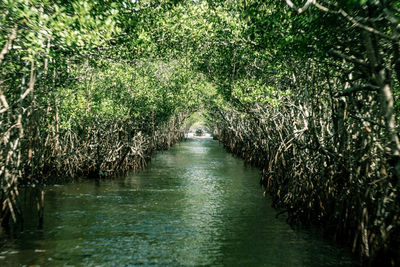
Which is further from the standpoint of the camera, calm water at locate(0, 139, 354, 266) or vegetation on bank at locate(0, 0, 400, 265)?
calm water at locate(0, 139, 354, 266)

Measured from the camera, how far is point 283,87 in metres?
14.8

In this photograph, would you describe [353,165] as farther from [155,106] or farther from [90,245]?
[155,106]

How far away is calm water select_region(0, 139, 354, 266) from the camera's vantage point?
6.07 m

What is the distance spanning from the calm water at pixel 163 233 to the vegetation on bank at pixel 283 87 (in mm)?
662

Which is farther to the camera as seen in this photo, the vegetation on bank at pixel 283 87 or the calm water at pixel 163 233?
the calm water at pixel 163 233

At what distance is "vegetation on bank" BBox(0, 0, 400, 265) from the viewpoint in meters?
4.93

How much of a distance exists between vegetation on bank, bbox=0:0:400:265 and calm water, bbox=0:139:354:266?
2.17 ft

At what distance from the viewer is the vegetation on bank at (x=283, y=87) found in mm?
4934

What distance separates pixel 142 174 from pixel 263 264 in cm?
1114

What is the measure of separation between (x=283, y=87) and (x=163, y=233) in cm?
934

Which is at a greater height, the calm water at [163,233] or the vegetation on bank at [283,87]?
the vegetation on bank at [283,87]

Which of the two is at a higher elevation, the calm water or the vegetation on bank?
the vegetation on bank

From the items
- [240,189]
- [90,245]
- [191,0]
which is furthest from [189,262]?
[191,0]

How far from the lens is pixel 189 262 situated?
598cm
